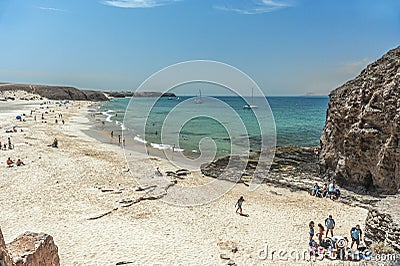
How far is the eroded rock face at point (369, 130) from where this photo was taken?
14672 millimetres

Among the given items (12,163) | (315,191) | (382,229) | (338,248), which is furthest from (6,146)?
(382,229)

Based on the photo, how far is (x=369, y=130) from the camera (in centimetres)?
1580

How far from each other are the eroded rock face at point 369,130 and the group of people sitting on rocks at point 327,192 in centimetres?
159

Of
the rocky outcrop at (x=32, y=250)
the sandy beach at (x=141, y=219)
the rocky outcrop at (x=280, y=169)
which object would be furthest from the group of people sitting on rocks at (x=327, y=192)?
the rocky outcrop at (x=32, y=250)

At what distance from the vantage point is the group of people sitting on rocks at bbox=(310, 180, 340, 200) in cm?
1595

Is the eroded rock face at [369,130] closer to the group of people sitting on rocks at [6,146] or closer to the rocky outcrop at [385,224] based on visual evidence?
the rocky outcrop at [385,224]

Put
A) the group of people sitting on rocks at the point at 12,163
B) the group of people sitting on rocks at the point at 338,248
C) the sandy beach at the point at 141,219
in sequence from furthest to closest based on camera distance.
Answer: the group of people sitting on rocks at the point at 12,163 < the sandy beach at the point at 141,219 < the group of people sitting on rocks at the point at 338,248

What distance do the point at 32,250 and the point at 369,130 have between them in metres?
16.7

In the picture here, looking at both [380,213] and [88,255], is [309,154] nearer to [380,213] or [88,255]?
[380,213]

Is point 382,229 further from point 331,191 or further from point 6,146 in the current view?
point 6,146

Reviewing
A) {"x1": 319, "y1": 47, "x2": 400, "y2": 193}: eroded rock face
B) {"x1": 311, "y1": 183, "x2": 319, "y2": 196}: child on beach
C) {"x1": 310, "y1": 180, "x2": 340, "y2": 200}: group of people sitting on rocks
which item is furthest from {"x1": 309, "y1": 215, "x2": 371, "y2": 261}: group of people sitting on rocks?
{"x1": 319, "y1": 47, "x2": 400, "y2": 193}: eroded rock face

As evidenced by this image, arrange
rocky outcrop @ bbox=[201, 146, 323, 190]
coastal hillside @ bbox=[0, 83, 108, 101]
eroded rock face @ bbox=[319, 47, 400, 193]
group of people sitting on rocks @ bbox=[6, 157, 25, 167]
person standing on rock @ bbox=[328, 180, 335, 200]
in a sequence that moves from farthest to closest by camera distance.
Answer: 1. coastal hillside @ bbox=[0, 83, 108, 101]
2. group of people sitting on rocks @ bbox=[6, 157, 25, 167]
3. rocky outcrop @ bbox=[201, 146, 323, 190]
4. person standing on rock @ bbox=[328, 180, 335, 200]
5. eroded rock face @ bbox=[319, 47, 400, 193]

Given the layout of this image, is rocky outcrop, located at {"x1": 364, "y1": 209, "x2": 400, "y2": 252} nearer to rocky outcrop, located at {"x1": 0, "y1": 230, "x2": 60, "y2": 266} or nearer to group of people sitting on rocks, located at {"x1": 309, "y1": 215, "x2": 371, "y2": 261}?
group of people sitting on rocks, located at {"x1": 309, "y1": 215, "x2": 371, "y2": 261}

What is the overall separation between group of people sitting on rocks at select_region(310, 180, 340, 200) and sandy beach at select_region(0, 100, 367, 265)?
1.68 ft
